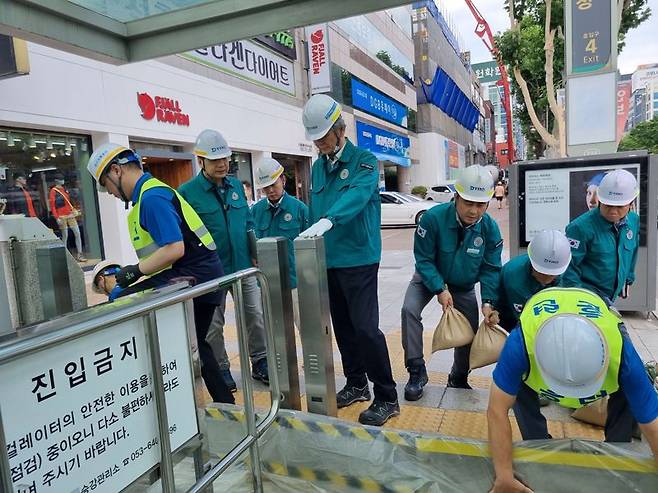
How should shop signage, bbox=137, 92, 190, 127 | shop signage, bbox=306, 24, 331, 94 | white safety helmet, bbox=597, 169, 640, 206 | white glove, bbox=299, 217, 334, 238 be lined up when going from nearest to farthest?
white glove, bbox=299, 217, 334, 238
white safety helmet, bbox=597, 169, 640, 206
shop signage, bbox=137, 92, 190, 127
shop signage, bbox=306, 24, 331, 94

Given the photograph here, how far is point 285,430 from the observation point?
8.54ft

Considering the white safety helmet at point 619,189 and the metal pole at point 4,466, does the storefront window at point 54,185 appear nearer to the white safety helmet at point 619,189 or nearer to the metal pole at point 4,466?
the metal pole at point 4,466

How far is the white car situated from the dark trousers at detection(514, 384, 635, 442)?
13.8m

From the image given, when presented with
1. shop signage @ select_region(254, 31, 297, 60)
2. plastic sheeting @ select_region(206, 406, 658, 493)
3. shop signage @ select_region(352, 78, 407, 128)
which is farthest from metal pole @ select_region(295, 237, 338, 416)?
shop signage @ select_region(352, 78, 407, 128)

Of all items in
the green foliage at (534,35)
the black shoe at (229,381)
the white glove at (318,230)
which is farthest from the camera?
the green foliage at (534,35)

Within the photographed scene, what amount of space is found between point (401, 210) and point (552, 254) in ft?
44.9

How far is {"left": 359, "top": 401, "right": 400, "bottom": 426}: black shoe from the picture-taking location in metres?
2.88

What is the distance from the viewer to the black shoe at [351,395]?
3221 mm

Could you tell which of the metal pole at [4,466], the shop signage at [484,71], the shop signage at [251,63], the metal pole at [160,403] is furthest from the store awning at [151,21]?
the shop signage at [484,71]

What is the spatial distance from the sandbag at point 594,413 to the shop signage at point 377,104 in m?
21.0

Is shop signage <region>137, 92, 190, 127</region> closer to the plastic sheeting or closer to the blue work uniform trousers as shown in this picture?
the blue work uniform trousers

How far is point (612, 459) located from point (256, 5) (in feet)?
9.63

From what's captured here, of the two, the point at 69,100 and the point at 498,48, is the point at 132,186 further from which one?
the point at 498,48

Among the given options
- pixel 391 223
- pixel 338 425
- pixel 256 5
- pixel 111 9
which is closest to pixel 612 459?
pixel 338 425
